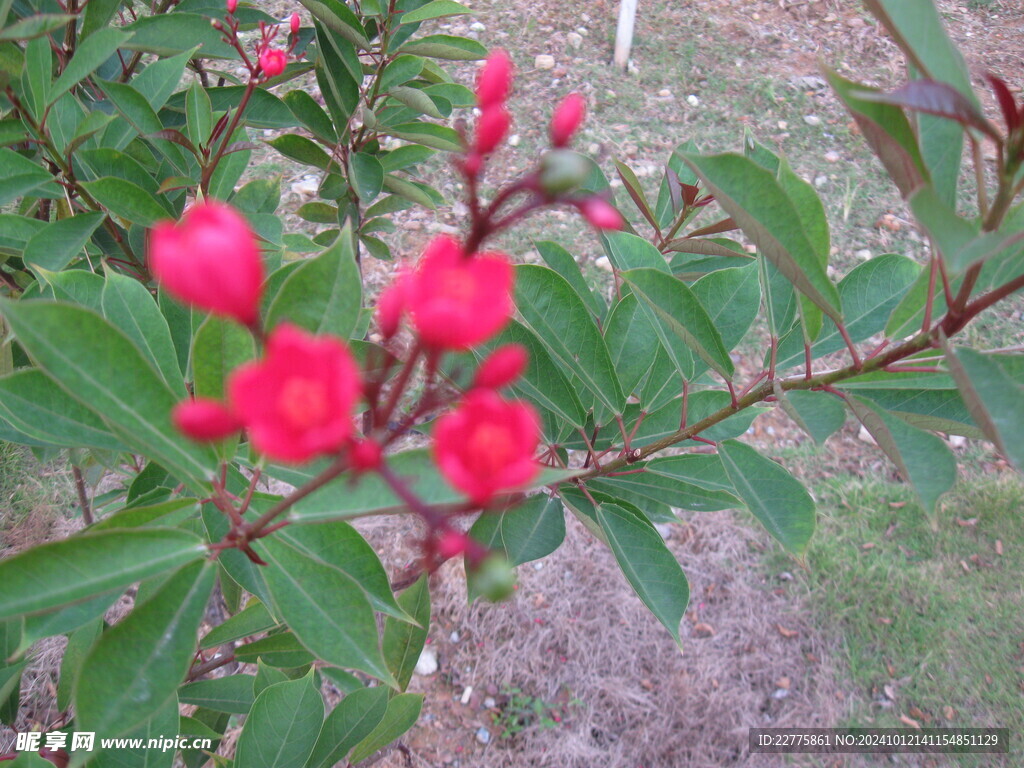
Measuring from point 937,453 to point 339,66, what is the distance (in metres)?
1.42

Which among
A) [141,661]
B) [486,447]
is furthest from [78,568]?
[486,447]

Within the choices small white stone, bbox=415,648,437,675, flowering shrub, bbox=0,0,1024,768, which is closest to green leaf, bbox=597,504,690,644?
flowering shrub, bbox=0,0,1024,768

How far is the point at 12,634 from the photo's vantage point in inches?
49.3

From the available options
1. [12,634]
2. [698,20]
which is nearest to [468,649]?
[12,634]

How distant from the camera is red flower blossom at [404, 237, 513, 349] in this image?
391 millimetres

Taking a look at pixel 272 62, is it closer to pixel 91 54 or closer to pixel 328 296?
pixel 91 54

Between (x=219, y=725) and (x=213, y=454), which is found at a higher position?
(x=213, y=454)

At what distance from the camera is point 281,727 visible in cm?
112

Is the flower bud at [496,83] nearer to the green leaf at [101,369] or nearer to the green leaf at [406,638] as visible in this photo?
the green leaf at [101,369]

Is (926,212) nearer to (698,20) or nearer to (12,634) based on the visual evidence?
(12,634)

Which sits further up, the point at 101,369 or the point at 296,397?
the point at 296,397

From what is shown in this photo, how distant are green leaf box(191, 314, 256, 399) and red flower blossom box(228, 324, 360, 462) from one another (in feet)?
1.27

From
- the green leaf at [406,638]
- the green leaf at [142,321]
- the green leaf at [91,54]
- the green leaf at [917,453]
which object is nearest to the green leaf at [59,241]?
the green leaf at [91,54]

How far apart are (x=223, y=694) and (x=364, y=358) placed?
0.79m
